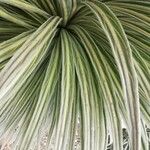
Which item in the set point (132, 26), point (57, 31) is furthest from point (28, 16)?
point (132, 26)

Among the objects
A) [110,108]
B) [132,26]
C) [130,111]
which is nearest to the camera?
[130,111]

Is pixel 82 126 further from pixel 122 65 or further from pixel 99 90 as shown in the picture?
pixel 122 65

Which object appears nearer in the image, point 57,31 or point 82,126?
point 82,126

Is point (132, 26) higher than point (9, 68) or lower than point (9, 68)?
higher

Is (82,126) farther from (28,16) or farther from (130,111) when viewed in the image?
(28,16)

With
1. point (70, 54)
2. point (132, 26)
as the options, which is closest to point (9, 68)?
point (70, 54)

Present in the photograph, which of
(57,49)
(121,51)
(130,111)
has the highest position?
(57,49)

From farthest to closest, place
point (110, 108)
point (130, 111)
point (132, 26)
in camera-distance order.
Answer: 1. point (132, 26)
2. point (110, 108)
3. point (130, 111)
